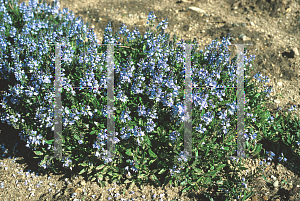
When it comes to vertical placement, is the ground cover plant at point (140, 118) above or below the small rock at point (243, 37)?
below

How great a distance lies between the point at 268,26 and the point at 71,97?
6049 millimetres

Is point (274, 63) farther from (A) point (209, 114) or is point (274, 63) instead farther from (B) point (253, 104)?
(A) point (209, 114)

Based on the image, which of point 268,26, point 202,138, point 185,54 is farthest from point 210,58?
point 268,26

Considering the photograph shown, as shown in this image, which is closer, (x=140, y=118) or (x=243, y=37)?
(x=140, y=118)

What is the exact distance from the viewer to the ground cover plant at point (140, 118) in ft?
14.3

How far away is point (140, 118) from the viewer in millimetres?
4648

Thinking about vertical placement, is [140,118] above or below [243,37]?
below

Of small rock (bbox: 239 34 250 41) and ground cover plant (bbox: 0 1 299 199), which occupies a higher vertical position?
→ small rock (bbox: 239 34 250 41)

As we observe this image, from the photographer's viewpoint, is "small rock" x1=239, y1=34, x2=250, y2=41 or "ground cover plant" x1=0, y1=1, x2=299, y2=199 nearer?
"ground cover plant" x1=0, y1=1, x2=299, y2=199

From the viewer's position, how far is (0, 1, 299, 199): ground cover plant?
4371 millimetres

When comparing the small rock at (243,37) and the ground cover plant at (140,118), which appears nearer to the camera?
the ground cover plant at (140,118)

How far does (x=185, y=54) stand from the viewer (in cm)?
509

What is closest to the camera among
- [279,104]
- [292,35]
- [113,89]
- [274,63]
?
[113,89]

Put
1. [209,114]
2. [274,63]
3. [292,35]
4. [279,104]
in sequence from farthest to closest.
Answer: [292,35] → [274,63] → [279,104] → [209,114]
